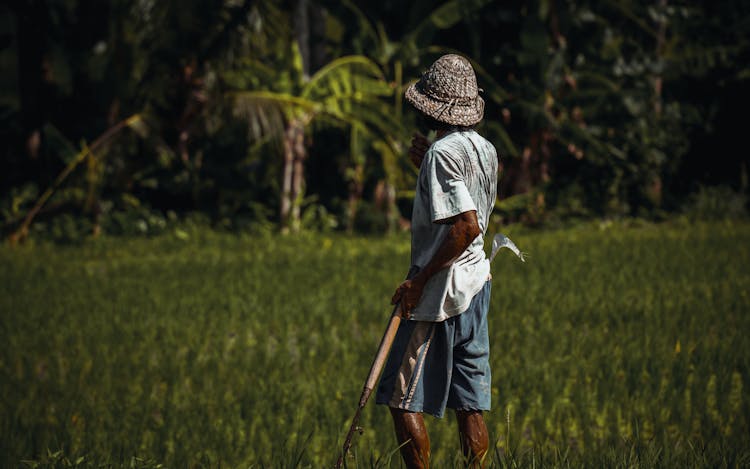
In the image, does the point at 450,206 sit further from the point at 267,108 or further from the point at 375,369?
the point at 267,108

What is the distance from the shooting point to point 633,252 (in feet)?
27.9

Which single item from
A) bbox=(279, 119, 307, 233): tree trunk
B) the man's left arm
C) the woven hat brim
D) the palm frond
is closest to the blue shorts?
the man's left arm

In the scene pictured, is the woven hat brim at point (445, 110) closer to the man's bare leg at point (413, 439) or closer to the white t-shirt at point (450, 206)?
the white t-shirt at point (450, 206)

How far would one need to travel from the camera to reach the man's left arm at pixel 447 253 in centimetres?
240

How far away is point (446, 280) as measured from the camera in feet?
8.14

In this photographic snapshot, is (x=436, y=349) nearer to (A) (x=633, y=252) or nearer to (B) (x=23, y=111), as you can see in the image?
(A) (x=633, y=252)

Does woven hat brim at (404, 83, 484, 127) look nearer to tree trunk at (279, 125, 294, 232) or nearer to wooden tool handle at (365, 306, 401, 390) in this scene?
wooden tool handle at (365, 306, 401, 390)

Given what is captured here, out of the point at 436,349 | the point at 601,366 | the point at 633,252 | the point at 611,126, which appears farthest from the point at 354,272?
the point at 611,126

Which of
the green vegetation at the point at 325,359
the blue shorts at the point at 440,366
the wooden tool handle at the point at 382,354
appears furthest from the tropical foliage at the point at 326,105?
the wooden tool handle at the point at 382,354

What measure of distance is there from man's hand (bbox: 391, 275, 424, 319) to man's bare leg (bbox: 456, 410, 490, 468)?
0.35m

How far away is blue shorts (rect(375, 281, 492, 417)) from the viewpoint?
2514 mm

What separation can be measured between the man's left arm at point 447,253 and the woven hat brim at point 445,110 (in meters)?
0.26

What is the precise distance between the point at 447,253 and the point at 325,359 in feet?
8.26

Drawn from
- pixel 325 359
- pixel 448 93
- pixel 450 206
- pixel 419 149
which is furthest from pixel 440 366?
pixel 325 359
